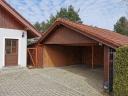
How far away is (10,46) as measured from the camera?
19016 millimetres

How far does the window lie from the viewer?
18.7 metres

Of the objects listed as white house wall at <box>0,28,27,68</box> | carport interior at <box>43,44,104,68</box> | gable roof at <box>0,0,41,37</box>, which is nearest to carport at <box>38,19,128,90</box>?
carport interior at <box>43,44,104,68</box>

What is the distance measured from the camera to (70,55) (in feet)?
79.7

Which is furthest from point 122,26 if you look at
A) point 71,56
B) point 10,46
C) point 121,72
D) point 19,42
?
point 121,72

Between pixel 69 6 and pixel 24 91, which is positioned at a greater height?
pixel 69 6

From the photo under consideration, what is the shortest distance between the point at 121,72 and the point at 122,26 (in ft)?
129

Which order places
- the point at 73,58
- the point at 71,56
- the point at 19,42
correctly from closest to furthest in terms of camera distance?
the point at 19,42
the point at 71,56
the point at 73,58

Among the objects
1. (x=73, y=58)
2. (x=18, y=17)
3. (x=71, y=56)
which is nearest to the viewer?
(x=18, y=17)

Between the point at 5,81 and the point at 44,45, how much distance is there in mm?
7702

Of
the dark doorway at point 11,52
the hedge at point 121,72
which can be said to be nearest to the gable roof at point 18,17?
the dark doorway at point 11,52

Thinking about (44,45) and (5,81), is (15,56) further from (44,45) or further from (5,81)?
(5,81)

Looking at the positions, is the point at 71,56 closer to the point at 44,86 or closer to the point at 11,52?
the point at 11,52

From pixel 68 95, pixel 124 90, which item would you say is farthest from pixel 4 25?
pixel 124 90

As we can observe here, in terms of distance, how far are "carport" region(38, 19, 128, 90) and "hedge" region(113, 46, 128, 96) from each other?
5.77 ft
